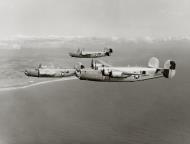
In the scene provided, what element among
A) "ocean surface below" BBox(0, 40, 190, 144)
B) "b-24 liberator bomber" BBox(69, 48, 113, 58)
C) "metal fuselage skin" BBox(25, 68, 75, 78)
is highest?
"b-24 liberator bomber" BBox(69, 48, 113, 58)

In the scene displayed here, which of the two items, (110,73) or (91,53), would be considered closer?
(110,73)

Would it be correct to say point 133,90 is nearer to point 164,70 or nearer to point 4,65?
point 4,65

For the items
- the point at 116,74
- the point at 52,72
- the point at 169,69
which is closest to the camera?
the point at 116,74

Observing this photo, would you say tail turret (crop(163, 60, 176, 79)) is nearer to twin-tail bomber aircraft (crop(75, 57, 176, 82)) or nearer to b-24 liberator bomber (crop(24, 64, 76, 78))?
twin-tail bomber aircraft (crop(75, 57, 176, 82))

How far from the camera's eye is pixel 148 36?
8648 millimetres

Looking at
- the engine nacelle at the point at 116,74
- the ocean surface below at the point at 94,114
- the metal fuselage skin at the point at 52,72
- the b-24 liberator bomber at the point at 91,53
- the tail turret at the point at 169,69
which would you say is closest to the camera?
the engine nacelle at the point at 116,74

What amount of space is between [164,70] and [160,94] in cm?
1342

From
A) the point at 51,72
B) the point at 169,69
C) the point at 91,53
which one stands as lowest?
the point at 51,72

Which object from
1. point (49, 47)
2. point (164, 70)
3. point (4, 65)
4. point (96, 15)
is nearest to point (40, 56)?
point (49, 47)

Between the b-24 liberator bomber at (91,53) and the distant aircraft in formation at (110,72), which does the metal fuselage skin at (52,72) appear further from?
the b-24 liberator bomber at (91,53)

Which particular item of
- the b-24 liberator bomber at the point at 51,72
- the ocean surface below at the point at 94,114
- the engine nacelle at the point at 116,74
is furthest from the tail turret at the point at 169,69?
the ocean surface below at the point at 94,114

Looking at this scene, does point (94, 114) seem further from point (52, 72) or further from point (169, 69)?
point (169, 69)

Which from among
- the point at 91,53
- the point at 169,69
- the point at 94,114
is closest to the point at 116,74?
the point at 169,69

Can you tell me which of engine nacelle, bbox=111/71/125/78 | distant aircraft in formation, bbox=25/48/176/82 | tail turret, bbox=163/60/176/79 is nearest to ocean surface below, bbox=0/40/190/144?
distant aircraft in formation, bbox=25/48/176/82
